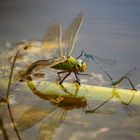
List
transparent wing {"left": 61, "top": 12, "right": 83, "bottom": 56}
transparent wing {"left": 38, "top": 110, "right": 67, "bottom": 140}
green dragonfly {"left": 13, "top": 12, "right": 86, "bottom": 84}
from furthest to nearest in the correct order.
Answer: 1. transparent wing {"left": 61, "top": 12, "right": 83, "bottom": 56}
2. green dragonfly {"left": 13, "top": 12, "right": 86, "bottom": 84}
3. transparent wing {"left": 38, "top": 110, "right": 67, "bottom": 140}

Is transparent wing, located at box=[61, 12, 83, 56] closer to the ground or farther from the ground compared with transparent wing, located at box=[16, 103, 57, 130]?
farther from the ground

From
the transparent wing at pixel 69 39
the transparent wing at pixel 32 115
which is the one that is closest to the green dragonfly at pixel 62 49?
the transparent wing at pixel 69 39

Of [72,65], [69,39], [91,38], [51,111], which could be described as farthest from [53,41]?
[51,111]

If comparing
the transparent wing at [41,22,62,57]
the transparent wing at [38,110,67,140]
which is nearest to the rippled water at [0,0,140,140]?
the transparent wing at [38,110,67,140]

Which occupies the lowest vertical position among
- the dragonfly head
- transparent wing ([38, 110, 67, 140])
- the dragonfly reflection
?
transparent wing ([38, 110, 67, 140])

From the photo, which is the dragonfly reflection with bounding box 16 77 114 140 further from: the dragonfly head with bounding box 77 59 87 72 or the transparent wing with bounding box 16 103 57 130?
the dragonfly head with bounding box 77 59 87 72

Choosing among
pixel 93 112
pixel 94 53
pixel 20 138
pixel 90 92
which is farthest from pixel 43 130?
pixel 94 53

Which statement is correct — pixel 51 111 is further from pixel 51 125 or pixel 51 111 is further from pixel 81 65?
Result: pixel 81 65

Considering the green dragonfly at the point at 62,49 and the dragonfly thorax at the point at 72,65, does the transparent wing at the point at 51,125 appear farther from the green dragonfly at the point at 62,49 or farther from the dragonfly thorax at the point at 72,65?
the dragonfly thorax at the point at 72,65
